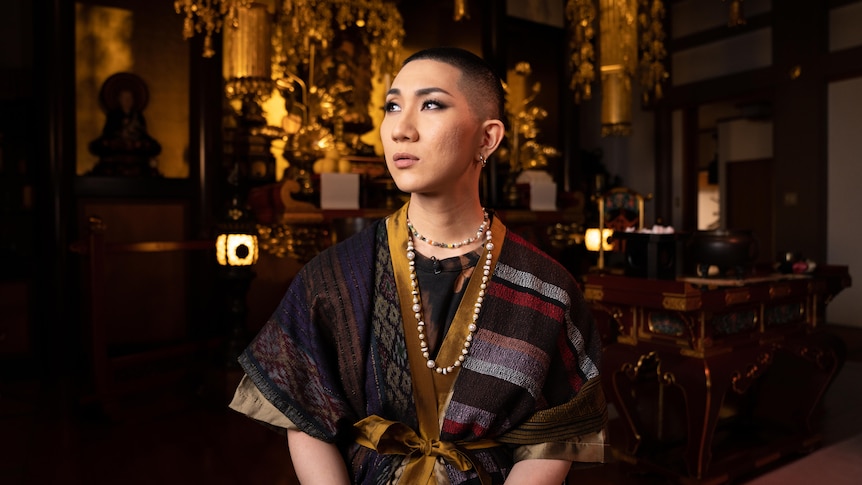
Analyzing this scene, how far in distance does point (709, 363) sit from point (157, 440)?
6.93 ft

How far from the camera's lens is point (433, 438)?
2.94 ft

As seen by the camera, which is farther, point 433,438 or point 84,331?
point 84,331

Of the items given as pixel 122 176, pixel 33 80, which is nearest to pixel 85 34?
pixel 33 80

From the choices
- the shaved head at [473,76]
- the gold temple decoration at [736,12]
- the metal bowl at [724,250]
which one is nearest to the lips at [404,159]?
the shaved head at [473,76]

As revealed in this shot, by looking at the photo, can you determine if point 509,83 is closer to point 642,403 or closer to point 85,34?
point 85,34

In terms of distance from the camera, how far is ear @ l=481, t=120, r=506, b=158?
2.98 feet

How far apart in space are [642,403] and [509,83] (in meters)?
4.29

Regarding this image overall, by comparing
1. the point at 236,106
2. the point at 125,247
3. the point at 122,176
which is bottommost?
the point at 125,247

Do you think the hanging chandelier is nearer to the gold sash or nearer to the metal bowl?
the metal bowl

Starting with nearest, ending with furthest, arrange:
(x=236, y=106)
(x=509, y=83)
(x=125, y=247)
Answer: (x=125, y=247) → (x=236, y=106) → (x=509, y=83)

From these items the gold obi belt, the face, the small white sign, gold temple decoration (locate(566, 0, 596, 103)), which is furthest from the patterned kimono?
gold temple decoration (locate(566, 0, 596, 103))

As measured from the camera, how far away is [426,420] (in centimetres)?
90

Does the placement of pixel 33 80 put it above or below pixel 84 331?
above

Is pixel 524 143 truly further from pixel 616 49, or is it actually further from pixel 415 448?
pixel 415 448
